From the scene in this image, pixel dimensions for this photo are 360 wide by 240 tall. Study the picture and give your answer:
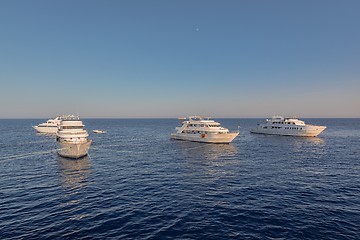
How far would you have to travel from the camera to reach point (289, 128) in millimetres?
107625

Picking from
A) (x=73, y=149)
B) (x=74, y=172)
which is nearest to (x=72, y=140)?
(x=73, y=149)

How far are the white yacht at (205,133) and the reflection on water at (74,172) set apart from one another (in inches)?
1689

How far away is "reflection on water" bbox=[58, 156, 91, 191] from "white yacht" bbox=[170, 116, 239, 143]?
1689 inches

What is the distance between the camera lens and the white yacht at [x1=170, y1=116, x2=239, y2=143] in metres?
79.6

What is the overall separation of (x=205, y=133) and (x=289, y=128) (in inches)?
2011

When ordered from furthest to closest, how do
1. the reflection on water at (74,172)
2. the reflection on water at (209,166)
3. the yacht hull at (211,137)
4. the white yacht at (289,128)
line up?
1. the white yacht at (289,128)
2. the yacht hull at (211,137)
3. the reflection on water at (209,166)
4. the reflection on water at (74,172)

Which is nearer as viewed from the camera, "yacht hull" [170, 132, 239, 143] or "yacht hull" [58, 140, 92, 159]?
"yacht hull" [58, 140, 92, 159]

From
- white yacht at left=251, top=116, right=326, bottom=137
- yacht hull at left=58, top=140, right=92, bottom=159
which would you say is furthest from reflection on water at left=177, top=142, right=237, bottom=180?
white yacht at left=251, top=116, right=326, bottom=137

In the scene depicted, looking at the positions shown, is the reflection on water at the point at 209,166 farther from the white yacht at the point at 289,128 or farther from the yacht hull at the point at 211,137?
the white yacht at the point at 289,128

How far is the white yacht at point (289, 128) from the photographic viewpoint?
332ft

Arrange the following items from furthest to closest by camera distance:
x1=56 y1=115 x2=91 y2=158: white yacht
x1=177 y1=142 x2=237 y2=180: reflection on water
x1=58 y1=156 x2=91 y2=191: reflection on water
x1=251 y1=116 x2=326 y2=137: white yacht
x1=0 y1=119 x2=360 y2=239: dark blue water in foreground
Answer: x1=251 y1=116 x2=326 y2=137: white yacht < x1=56 y1=115 x2=91 y2=158: white yacht < x1=177 y1=142 x2=237 y2=180: reflection on water < x1=58 y1=156 x2=91 y2=191: reflection on water < x1=0 y1=119 x2=360 y2=239: dark blue water in foreground

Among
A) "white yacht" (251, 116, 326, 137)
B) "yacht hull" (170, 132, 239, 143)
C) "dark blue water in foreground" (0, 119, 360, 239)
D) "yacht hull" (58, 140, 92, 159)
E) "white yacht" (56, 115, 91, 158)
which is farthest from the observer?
"white yacht" (251, 116, 326, 137)

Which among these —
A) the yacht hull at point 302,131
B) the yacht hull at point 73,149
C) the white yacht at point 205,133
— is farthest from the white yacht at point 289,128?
the yacht hull at point 73,149

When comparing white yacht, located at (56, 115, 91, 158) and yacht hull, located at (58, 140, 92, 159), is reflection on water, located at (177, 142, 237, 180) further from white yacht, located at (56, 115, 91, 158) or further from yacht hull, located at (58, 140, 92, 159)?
white yacht, located at (56, 115, 91, 158)
